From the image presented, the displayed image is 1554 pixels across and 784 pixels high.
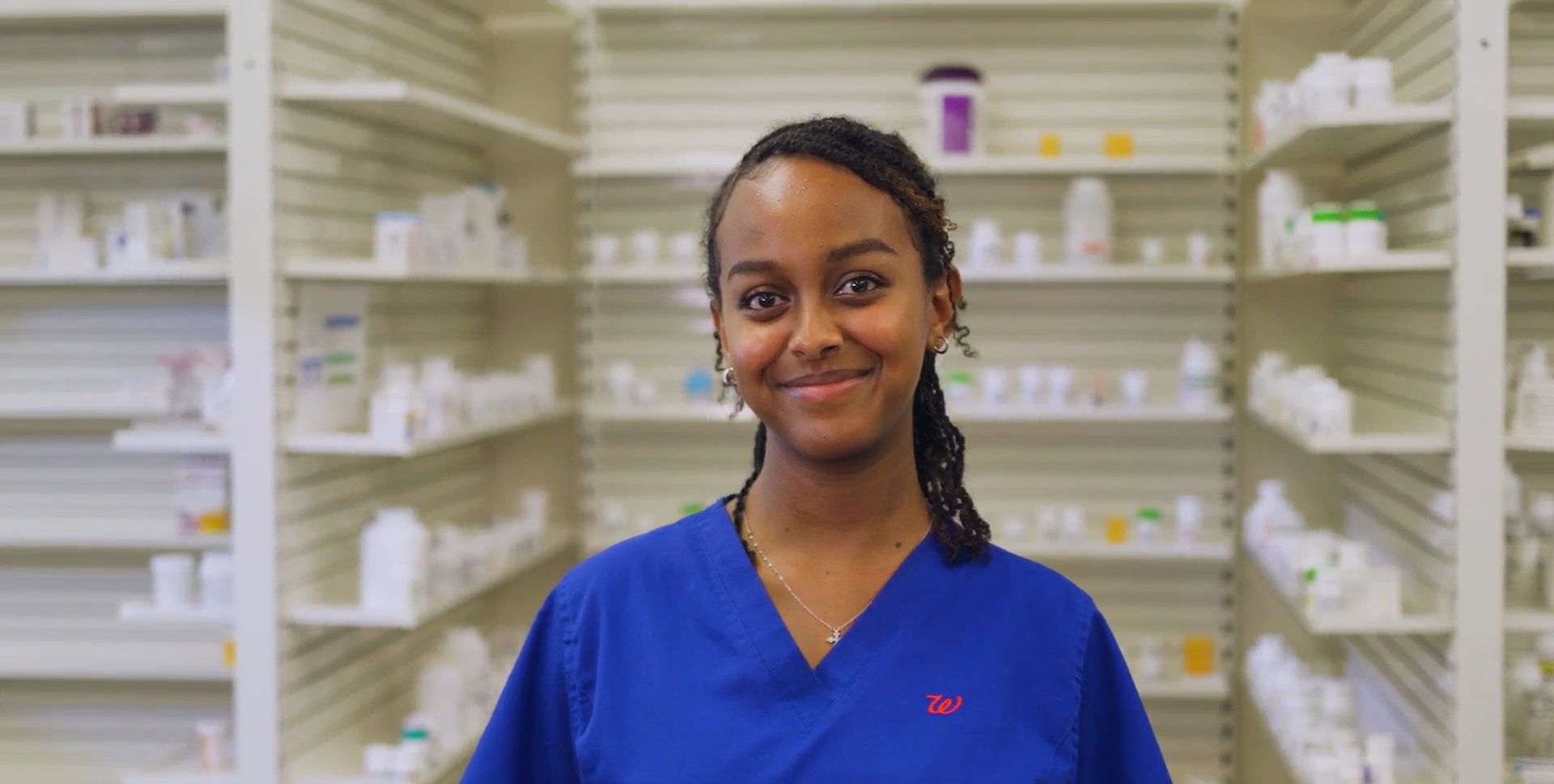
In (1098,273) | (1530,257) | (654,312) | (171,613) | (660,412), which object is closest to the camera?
(1530,257)

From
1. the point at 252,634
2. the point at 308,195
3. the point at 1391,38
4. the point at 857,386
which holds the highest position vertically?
the point at 1391,38

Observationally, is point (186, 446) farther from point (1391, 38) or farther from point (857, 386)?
point (1391, 38)

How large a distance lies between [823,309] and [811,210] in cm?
10

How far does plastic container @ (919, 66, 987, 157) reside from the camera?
3.94 meters

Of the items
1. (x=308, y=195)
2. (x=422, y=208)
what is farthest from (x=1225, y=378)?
(x=308, y=195)

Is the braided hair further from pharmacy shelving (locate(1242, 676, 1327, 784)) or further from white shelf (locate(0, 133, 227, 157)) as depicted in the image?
white shelf (locate(0, 133, 227, 157))

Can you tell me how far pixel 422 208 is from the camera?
142 inches

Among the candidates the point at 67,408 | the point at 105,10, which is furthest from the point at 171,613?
the point at 105,10

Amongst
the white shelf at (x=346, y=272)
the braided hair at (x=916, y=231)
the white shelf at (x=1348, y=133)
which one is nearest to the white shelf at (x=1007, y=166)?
the white shelf at (x=1348, y=133)

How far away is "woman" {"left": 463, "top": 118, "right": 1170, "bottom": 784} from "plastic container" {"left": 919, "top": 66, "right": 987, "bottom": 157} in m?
2.57

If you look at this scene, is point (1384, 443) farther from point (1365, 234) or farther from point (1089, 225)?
point (1089, 225)

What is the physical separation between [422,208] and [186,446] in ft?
2.97

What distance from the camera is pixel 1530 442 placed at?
2764 mm

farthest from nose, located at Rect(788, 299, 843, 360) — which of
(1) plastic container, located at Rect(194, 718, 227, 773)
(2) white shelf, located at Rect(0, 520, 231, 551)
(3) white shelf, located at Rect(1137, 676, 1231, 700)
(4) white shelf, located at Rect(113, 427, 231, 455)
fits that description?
(3) white shelf, located at Rect(1137, 676, 1231, 700)
